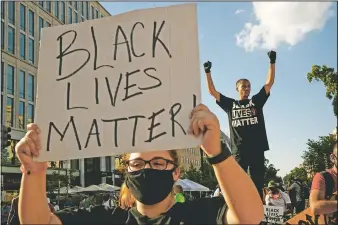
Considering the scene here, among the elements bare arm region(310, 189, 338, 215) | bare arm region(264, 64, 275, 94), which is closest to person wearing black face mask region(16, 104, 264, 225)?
bare arm region(310, 189, 338, 215)

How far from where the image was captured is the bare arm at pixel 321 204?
331cm

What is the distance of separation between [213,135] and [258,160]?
203 cm

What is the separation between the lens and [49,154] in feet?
7.86

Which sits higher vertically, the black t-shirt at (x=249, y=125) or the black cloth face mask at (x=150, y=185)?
the black t-shirt at (x=249, y=125)

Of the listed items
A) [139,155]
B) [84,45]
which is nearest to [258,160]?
[139,155]

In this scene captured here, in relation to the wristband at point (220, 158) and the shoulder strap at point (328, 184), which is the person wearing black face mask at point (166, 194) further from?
the shoulder strap at point (328, 184)

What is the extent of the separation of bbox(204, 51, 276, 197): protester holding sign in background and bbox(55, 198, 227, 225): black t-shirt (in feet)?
5.46

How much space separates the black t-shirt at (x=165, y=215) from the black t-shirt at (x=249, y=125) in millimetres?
1700

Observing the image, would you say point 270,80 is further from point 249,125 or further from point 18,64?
point 18,64

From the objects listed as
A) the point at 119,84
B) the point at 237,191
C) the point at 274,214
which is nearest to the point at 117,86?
the point at 119,84

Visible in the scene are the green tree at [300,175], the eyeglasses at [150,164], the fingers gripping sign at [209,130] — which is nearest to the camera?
the fingers gripping sign at [209,130]

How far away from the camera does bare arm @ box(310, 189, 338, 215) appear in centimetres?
331

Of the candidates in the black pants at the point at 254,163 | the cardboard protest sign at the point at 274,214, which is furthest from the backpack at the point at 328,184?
the cardboard protest sign at the point at 274,214

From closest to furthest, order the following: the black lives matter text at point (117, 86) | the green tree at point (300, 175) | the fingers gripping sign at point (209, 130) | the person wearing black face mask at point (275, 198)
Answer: the fingers gripping sign at point (209, 130)
the black lives matter text at point (117, 86)
the person wearing black face mask at point (275, 198)
the green tree at point (300, 175)
